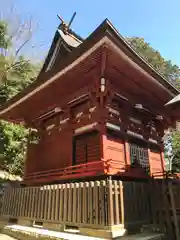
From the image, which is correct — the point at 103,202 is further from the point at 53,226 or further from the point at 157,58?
the point at 157,58

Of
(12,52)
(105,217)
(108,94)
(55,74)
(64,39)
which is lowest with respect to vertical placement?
(105,217)

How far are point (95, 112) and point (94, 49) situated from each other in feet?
8.00

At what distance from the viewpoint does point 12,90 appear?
73.7ft

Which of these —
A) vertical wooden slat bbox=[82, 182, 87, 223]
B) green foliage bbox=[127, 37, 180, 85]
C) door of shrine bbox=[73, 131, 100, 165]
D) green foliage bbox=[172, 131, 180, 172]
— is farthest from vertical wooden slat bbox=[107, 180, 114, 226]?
green foliage bbox=[127, 37, 180, 85]

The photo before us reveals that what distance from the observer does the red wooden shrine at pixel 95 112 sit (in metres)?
6.57

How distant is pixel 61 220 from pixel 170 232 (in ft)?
10.0

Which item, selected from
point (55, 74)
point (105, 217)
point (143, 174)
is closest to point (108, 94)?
point (55, 74)

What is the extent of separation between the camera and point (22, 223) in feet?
26.0

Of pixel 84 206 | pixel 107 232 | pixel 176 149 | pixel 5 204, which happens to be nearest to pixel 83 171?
pixel 84 206

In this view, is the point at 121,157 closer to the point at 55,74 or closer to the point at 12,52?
the point at 55,74

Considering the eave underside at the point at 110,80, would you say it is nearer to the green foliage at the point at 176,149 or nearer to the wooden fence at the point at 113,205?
the wooden fence at the point at 113,205

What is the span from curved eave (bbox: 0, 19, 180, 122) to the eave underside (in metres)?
0.10

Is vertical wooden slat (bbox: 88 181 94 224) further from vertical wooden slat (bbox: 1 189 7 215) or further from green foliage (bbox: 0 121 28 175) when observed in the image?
green foliage (bbox: 0 121 28 175)

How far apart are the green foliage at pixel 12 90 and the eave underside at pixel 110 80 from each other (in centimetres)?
636
